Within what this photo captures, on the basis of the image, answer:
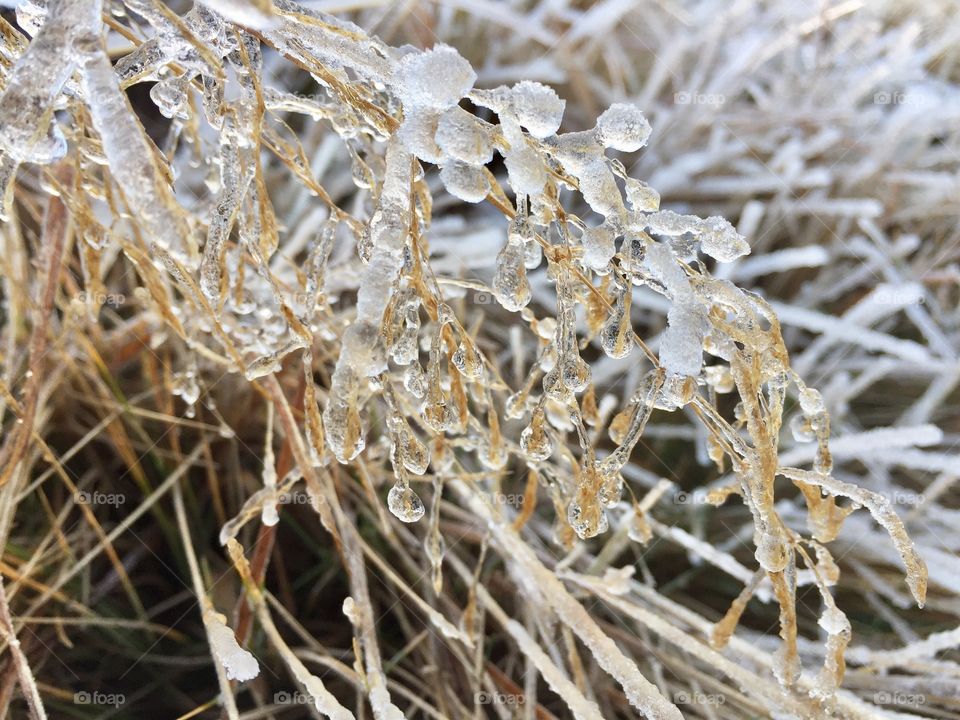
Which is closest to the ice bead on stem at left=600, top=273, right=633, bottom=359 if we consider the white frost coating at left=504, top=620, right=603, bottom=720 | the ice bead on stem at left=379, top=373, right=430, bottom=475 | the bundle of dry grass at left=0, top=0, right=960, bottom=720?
the bundle of dry grass at left=0, top=0, right=960, bottom=720

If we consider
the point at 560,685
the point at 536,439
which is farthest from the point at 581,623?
the point at 536,439

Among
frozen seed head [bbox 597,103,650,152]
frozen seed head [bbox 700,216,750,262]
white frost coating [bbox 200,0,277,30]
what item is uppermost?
white frost coating [bbox 200,0,277,30]

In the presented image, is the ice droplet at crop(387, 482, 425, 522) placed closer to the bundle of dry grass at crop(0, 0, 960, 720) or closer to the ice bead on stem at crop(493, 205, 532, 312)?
the bundle of dry grass at crop(0, 0, 960, 720)

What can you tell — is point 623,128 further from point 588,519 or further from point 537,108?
point 588,519

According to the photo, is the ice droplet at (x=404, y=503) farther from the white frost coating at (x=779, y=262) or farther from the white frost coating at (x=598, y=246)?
the white frost coating at (x=779, y=262)

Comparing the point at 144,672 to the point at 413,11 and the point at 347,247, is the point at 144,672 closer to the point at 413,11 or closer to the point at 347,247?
the point at 347,247
